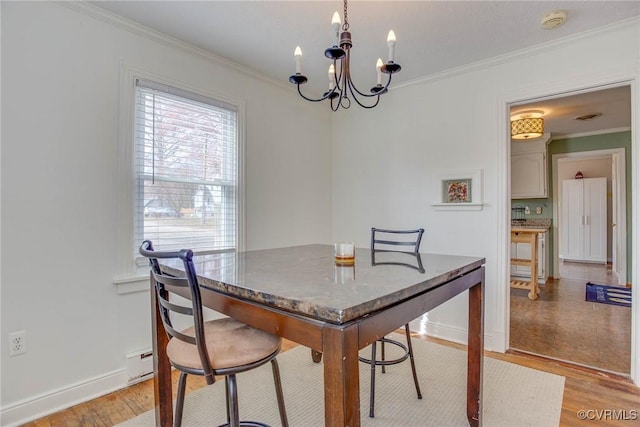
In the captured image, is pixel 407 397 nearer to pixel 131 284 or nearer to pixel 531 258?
pixel 131 284

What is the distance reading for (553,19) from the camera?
209cm

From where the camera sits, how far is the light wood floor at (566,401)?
5.86 ft

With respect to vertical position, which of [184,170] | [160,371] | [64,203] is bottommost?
[160,371]

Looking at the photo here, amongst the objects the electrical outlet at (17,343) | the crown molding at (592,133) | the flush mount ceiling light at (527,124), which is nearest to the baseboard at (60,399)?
the electrical outlet at (17,343)

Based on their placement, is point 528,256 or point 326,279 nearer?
point 326,279

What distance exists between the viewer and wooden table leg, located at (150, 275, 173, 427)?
5.04 ft

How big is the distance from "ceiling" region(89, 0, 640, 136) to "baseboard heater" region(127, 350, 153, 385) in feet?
7.37

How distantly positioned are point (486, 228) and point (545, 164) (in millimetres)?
3403

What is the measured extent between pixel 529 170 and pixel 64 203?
607 cm

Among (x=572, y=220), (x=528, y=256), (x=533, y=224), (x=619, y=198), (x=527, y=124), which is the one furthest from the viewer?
(x=572, y=220)

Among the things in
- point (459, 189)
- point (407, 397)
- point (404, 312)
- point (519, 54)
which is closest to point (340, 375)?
point (404, 312)

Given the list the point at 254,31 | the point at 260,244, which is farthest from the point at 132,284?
the point at 254,31

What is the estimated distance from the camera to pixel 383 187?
3445mm

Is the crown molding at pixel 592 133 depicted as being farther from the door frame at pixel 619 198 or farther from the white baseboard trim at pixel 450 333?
the white baseboard trim at pixel 450 333
